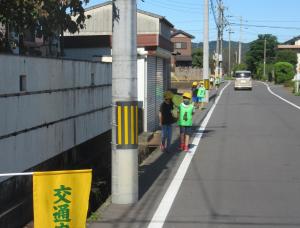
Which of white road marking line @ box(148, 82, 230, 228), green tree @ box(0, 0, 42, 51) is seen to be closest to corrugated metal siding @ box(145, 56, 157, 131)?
white road marking line @ box(148, 82, 230, 228)

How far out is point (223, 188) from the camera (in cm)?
951

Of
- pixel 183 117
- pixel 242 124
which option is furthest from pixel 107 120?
pixel 242 124

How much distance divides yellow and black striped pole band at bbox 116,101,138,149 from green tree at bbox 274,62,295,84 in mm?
70654

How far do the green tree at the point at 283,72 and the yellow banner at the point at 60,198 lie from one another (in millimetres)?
73151

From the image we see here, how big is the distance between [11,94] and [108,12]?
65.9ft

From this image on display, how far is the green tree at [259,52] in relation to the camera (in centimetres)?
12119

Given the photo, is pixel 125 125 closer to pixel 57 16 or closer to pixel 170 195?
pixel 170 195

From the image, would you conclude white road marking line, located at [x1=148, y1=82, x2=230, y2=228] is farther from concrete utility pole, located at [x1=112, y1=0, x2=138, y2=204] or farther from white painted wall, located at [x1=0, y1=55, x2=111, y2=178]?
white painted wall, located at [x1=0, y1=55, x2=111, y2=178]

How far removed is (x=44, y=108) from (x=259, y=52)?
383 feet

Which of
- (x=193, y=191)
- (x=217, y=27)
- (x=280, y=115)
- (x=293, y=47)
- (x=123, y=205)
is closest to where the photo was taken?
(x=123, y=205)

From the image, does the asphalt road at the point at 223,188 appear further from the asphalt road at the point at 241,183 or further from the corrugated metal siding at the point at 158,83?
the corrugated metal siding at the point at 158,83

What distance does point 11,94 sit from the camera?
7.52 metres

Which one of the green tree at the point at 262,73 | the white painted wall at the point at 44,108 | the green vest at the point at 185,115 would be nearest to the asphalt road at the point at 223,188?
the green vest at the point at 185,115

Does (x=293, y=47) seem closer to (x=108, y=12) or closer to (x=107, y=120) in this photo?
(x=108, y=12)
